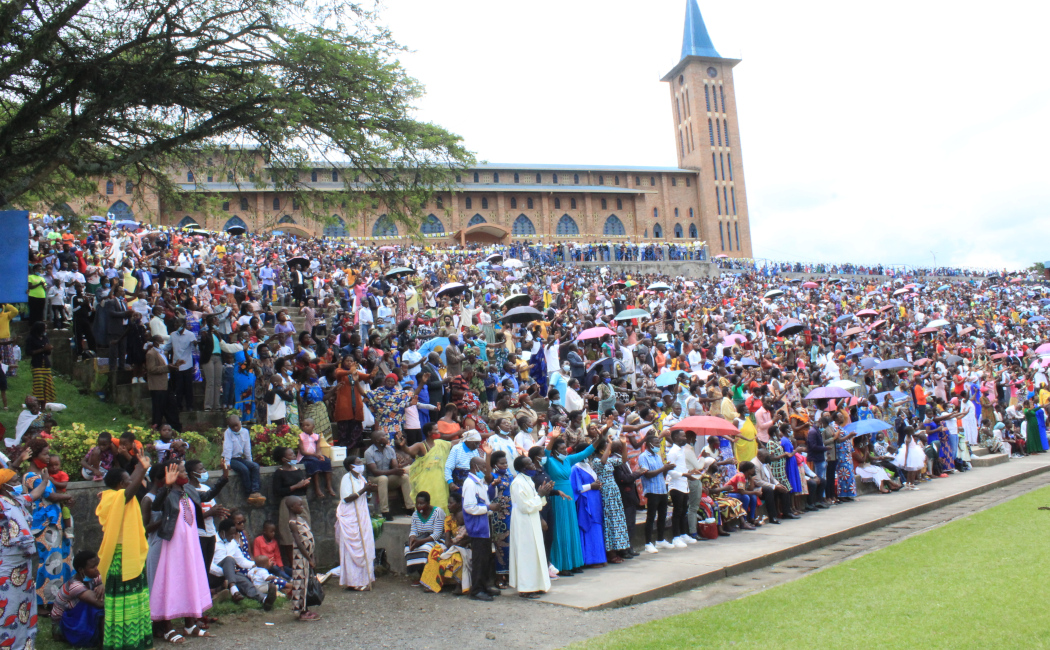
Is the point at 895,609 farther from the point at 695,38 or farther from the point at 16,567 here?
the point at 695,38

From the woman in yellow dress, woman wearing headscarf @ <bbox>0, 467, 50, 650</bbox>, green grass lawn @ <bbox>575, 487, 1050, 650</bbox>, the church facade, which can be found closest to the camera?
woman wearing headscarf @ <bbox>0, 467, 50, 650</bbox>

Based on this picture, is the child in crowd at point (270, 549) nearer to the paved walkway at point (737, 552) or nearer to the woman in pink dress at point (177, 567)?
the woman in pink dress at point (177, 567)

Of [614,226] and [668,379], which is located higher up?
[614,226]

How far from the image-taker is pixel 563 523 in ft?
28.5

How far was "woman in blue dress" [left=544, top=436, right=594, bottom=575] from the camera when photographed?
8.66m

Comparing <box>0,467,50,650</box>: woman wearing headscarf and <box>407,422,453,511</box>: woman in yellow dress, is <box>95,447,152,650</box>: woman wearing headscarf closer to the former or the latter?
<box>0,467,50,650</box>: woman wearing headscarf

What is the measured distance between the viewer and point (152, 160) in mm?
11688

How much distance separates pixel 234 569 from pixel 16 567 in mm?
2085

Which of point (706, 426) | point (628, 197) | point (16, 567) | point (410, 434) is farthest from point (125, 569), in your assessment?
point (628, 197)


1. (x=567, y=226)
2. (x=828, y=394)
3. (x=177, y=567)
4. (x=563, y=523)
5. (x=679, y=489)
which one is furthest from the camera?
(x=567, y=226)

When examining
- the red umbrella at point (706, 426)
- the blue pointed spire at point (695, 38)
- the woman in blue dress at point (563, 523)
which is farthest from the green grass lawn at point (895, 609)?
the blue pointed spire at point (695, 38)

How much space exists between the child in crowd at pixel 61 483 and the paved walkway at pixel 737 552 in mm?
4421

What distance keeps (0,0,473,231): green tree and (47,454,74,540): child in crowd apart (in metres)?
4.13

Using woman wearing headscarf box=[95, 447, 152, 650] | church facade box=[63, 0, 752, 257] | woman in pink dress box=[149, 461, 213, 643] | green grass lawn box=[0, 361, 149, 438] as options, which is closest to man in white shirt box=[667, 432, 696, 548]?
woman in pink dress box=[149, 461, 213, 643]
